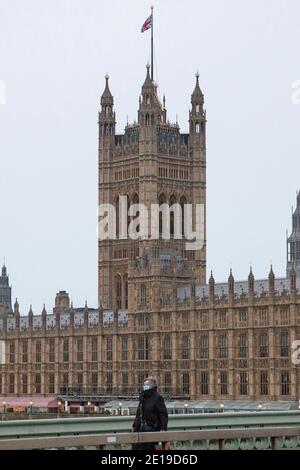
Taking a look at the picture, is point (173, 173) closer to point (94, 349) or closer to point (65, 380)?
point (94, 349)

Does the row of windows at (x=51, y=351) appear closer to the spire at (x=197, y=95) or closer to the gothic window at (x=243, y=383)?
the gothic window at (x=243, y=383)

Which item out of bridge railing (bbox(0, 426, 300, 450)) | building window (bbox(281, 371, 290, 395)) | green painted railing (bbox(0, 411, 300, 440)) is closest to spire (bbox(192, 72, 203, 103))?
building window (bbox(281, 371, 290, 395))

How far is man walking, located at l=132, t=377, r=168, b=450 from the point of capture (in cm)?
2794

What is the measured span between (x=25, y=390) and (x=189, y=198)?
30411 millimetres

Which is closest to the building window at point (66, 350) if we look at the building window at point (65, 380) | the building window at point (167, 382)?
the building window at point (65, 380)

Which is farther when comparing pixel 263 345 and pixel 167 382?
pixel 167 382

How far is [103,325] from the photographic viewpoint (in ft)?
452

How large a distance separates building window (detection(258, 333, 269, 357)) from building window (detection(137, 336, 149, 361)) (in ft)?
57.2

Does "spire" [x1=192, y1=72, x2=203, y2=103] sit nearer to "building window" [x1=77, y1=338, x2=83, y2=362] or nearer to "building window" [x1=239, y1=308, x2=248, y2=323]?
"building window" [x1=77, y1=338, x2=83, y2=362]

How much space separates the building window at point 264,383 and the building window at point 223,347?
5.10m

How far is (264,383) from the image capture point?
117125mm

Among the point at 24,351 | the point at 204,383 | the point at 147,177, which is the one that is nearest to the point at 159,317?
the point at 204,383

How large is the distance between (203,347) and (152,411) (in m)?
96.2

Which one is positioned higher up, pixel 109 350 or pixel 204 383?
pixel 109 350
